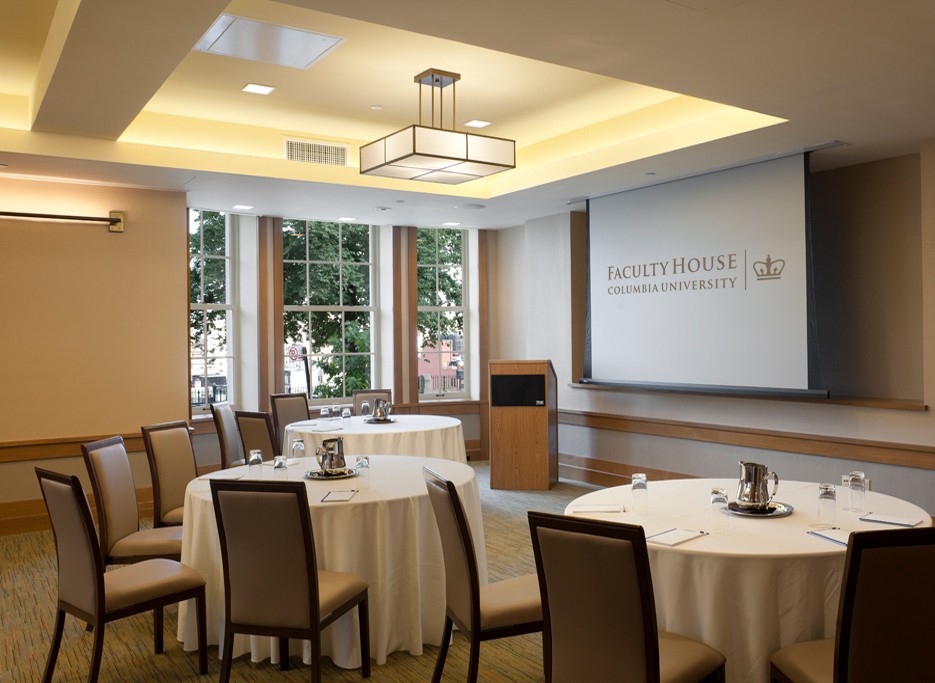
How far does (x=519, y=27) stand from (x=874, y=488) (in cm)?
445

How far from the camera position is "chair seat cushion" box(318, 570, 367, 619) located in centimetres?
331

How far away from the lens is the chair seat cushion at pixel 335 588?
331cm

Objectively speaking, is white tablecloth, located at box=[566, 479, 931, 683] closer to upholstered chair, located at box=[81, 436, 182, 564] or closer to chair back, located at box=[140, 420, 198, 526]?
upholstered chair, located at box=[81, 436, 182, 564]

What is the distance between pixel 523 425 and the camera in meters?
8.24

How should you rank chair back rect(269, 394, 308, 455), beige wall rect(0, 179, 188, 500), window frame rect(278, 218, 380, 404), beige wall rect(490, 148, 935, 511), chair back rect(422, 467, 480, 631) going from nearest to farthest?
1. chair back rect(422, 467, 480, 631)
2. beige wall rect(490, 148, 935, 511)
3. beige wall rect(0, 179, 188, 500)
4. chair back rect(269, 394, 308, 455)
5. window frame rect(278, 218, 380, 404)

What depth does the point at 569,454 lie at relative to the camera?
877 centimetres

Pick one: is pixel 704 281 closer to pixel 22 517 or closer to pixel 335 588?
pixel 335 588

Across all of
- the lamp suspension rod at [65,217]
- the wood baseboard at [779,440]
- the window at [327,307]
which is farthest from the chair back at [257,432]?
the wood baseboard at [779,440]

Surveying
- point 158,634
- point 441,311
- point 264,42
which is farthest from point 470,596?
point 441,311

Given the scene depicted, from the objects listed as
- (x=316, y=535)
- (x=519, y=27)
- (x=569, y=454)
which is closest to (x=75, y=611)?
(x=316, y=535)

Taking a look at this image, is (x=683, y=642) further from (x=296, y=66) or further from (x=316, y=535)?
(x=296, y=66)

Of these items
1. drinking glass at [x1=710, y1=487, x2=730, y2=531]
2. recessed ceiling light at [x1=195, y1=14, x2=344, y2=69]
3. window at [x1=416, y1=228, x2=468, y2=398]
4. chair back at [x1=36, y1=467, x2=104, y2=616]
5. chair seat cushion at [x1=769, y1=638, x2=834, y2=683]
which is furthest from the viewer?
window at [x1=416, y1=228, x2=468, y2=398]

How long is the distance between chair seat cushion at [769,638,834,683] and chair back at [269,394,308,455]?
556 centimetres

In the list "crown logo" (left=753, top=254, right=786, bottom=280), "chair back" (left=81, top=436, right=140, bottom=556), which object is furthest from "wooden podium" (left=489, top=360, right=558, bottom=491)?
"chair back" (left=81, top=436, right=140, bottom=556)
